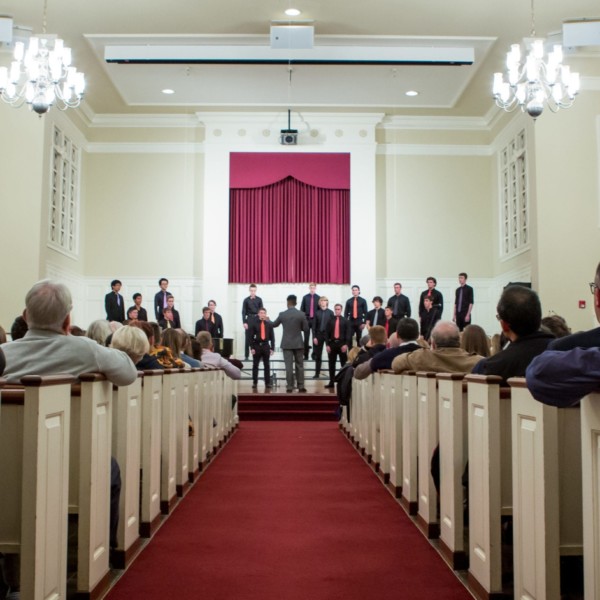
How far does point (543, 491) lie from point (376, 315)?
1042 centimetres

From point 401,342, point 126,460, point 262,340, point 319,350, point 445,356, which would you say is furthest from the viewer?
point 319,350

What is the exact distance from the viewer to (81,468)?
2680 millimetres

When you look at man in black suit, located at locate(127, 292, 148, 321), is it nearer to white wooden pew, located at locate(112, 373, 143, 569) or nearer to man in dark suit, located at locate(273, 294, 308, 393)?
man in dark suit, located at locate(273, 294, 308, 393)

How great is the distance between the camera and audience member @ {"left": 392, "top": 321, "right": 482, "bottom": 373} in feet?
13.9

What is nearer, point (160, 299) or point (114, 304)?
point (114, 304)

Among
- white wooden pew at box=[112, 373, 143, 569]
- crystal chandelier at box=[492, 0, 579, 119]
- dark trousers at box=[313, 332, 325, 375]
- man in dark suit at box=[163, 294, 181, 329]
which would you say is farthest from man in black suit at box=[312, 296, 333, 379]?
white wooden pew at box=[112, 373, 143, 569]

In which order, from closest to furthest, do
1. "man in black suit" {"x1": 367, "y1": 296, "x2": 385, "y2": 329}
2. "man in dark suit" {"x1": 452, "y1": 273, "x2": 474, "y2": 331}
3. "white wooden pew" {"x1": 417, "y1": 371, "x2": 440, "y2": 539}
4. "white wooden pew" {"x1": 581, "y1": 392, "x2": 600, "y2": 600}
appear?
"white wooden pew" {"x1": 581, "y1": 392, "x2": 600, "y2": 600}, "white wooden pew" {"x1": 417, "y1": 371, "x2": 440, "y2": 539}, "man in black suit" {"x1": 367, "y1": 296, "x2": 385, "y2": 329}, "man in dark suit" {"x1": 452, "y1": 273, "x2": 474, "y2": 331}

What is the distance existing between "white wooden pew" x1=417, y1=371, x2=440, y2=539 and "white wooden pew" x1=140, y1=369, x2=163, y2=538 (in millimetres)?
1352

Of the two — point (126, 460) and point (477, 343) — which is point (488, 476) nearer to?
point (126, 460)

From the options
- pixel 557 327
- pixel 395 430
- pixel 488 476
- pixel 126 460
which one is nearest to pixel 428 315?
pixel 395 430

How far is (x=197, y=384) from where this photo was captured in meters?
5.39

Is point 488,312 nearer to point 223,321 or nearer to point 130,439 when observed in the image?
point 223,321

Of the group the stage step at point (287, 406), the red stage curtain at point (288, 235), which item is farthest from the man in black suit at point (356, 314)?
the stage step at point (287, 406)

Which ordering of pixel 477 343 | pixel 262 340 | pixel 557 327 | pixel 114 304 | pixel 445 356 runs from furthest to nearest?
1. pixel 114 304
2. pixel 262 340
3. pixel 477 343
4. pixel 445 356
5. pixel 557 327
